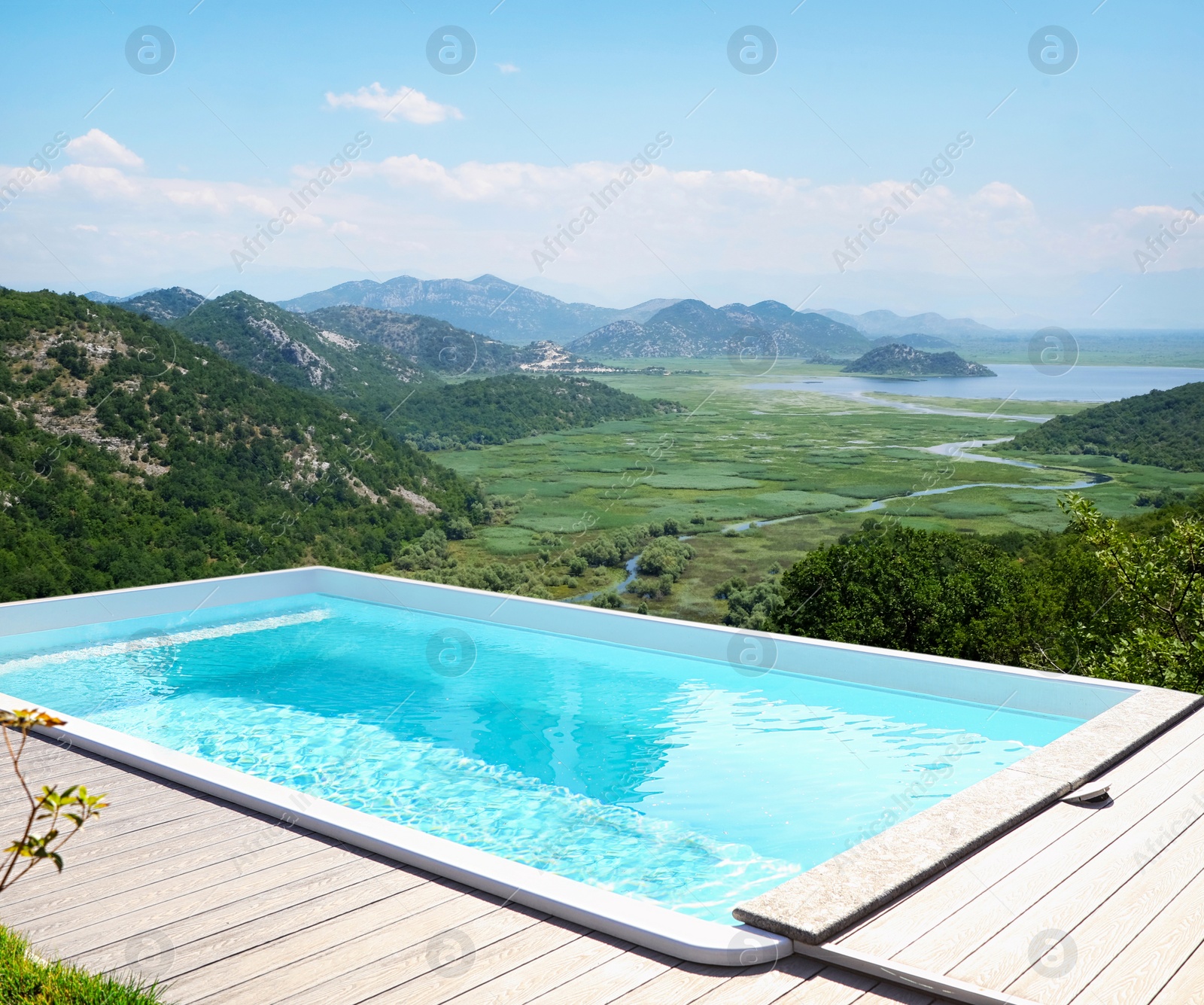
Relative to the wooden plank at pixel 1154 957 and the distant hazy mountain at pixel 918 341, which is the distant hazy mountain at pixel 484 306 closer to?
the distant hazy mountain at pixel 918 341

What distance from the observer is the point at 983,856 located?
2539 millimetres

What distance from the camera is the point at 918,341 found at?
54.9ft

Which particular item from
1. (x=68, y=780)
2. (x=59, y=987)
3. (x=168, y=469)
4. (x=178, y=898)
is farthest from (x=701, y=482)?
(x=59, y=987)

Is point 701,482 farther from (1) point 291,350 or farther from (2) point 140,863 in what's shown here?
(2) point 140,863

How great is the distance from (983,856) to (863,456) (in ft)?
47.5

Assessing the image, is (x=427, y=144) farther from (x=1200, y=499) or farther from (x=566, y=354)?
(x=1200, y=499)

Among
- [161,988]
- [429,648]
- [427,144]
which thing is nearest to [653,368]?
[427,144]

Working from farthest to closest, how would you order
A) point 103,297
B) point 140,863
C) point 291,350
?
point 291,350 < point 103,297 < point 140,863

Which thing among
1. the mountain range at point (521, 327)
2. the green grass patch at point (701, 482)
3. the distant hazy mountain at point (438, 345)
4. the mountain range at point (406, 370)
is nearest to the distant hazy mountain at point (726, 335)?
the mountain range at point (521, 327)

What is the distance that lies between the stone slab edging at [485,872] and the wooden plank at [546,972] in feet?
0.18

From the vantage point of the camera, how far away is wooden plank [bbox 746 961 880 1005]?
1886 millimetres

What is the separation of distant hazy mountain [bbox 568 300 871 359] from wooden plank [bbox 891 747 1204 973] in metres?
14.0

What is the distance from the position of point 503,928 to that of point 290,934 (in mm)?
458

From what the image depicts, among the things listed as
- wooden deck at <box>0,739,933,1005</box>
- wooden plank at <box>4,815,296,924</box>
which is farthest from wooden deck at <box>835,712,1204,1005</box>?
wooden plank at <box>4,815,296,924</box>
